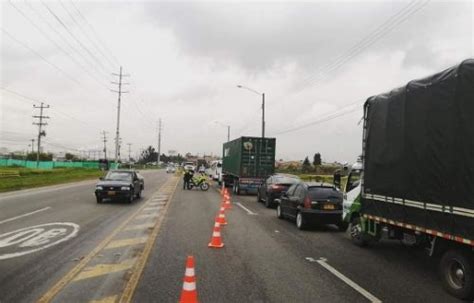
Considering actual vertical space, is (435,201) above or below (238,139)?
below

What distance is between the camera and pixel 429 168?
8.53m

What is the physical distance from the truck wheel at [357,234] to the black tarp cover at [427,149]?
1.31 metres

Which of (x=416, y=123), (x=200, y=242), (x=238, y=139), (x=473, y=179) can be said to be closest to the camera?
(x=473, y=179)

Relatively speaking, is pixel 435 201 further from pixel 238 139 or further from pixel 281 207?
pixel 238 139

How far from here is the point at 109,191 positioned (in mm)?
23453

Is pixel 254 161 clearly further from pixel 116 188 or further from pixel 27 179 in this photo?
pixel 27 179

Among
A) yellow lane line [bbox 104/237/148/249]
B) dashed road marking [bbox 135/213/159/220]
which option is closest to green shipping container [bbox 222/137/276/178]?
dashed road marking [bbox 135/213/159/220]

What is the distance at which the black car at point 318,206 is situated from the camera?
15.4m

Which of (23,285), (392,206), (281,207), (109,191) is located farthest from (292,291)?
(109,191)

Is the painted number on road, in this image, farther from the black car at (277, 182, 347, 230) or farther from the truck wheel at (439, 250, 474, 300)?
the truck wheel at (439, 250, 474, 300)

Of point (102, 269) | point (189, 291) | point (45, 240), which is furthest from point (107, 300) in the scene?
point (45, 240)

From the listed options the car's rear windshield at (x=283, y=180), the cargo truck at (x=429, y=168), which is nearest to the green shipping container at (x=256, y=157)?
the car's rear windshield at (x=283, y=180)

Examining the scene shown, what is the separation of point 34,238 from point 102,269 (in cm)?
429

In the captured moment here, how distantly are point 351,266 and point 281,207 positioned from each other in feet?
28.0
